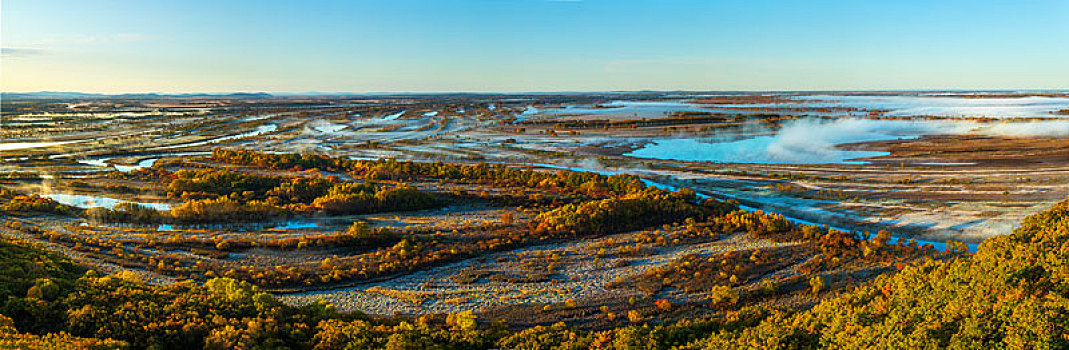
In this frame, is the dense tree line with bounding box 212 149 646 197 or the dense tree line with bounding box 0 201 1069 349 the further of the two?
the dense tree line with bounding box 212 149 646 197

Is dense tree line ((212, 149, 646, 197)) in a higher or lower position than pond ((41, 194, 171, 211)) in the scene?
higher

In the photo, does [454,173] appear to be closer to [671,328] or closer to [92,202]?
[92,202]

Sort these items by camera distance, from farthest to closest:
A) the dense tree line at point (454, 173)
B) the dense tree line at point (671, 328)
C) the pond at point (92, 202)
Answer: the dense tree line at point (454, 173)
the pond at point (92, 202)
the dense tree line at point (671, 328)

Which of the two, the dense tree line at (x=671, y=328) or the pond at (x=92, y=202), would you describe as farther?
the pond at (x=92, y=202)

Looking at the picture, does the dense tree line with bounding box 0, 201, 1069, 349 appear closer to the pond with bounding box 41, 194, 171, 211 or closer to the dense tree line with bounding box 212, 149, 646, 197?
the pond with bounding box 41, 194, 171, 211

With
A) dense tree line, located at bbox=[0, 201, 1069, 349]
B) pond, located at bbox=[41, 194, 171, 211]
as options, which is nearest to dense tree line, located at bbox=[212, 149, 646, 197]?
pond, located at bbox=[41, 194, 171, 211]

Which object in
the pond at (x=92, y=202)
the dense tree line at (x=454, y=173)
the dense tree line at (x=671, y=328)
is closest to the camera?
the dense tree line at (x=671, y=328)

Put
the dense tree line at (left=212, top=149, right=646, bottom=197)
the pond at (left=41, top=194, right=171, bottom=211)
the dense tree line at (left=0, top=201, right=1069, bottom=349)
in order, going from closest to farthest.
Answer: the dense tree line at (left=0, top=201, right=1069, bottom=349) < the pond at (left=41, top=194, right=171, bottom=211) < the dense tree line at (left=212, top=149, right=646, bottom=197)

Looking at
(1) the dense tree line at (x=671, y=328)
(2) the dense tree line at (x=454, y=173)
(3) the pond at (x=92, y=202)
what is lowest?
(3) the pond at (x=92, y=202)

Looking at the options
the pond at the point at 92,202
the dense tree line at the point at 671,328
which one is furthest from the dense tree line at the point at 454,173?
the dense tree line at the point at 671,328

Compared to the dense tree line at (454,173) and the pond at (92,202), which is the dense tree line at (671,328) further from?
the dense tree line at (454,173)

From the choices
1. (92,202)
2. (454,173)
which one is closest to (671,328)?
(454,173)

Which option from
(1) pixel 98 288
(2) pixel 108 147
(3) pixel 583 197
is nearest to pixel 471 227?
(3) pixel 583 197
